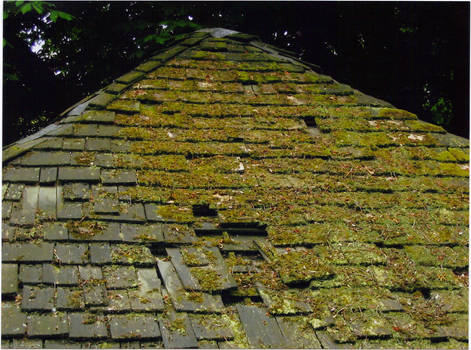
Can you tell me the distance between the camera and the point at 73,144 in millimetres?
3760

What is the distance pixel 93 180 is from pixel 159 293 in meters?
1.10

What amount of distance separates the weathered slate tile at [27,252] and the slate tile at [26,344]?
1.76ft

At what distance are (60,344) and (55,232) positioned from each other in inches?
32.1

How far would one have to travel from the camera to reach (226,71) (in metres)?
4.84

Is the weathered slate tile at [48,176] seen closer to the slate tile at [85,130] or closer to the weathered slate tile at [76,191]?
the weathered slate tile at [76,191]

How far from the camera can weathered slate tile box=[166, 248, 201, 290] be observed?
2943 millimetres

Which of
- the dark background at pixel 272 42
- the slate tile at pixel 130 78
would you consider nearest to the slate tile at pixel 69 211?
the slate tile at pixel 130 78

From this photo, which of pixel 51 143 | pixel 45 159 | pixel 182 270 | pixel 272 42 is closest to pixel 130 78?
pixel 51 143

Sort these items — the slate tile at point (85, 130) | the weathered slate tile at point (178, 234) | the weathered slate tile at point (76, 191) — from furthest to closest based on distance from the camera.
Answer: the slate tile at point (85, 130), the weathered slate tile at point (76, 191), the weathered slate tile at point (178, 234)

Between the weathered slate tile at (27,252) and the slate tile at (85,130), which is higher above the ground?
the slate tile at (85,130)

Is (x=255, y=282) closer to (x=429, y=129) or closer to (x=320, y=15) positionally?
(x=429, y=129)

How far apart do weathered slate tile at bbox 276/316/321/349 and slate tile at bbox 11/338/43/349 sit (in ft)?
4.25

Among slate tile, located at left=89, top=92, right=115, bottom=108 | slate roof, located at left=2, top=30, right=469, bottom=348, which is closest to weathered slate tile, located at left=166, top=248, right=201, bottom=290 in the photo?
slate roof, located at left=2, top=30, right=469, bottom=348

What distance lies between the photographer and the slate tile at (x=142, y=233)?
3162mm
